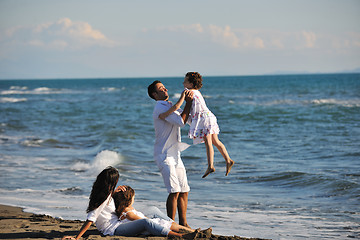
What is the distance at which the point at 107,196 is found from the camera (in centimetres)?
481

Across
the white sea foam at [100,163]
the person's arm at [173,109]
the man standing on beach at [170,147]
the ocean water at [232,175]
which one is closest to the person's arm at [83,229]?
the man standing on beach at [170,147]

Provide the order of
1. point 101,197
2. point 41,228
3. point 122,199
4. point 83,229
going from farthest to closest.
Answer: point 41,228
point 122,199
point 101,197
point 83,229

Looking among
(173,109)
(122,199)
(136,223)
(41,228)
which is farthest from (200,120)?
(41,228)

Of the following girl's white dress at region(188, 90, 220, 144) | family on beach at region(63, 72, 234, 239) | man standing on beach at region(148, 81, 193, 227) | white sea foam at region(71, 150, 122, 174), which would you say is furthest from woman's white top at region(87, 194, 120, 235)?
white sea foam at region(71, 150, 122, 174)

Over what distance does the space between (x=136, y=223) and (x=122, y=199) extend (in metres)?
0.31

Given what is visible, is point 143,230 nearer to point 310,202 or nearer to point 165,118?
point 165,118

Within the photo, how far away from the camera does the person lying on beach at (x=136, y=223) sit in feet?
15.8

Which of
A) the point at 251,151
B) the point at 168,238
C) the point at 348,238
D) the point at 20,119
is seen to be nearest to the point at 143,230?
the point at 168,238

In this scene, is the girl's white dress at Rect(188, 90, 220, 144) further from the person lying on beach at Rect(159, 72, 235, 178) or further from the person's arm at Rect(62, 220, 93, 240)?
the person's arm at Rect(62, 220, 93, 240)

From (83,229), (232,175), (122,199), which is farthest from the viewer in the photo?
(232,175)

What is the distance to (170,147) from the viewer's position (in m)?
5.21

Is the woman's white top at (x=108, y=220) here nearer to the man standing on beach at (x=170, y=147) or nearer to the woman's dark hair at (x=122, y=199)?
the woman's dark hair at (x=122, y=199)

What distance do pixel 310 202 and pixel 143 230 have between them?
3863 millimetres

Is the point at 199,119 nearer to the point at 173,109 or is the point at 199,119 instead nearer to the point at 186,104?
the point at 186,104
